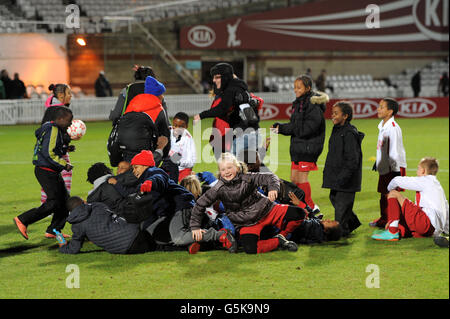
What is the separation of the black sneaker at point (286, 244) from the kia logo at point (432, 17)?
113ft

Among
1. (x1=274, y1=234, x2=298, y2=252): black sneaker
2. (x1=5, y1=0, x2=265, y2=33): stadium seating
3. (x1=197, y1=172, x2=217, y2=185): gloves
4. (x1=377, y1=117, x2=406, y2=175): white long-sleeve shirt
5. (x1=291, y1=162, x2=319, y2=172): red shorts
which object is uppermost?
(x1=5, y1=0, x2=265, y2=33): stadium seating

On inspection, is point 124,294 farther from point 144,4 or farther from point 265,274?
point 144,4

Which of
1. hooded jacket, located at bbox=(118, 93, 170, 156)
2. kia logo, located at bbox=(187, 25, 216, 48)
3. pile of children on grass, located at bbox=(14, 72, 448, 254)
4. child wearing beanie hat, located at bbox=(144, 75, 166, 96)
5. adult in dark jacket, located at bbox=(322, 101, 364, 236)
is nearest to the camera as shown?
pile of children on grass, located at bbox=(14, 72, 448, 254)

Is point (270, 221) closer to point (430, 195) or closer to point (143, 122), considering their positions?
point (430, 195)

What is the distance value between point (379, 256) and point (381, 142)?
1732mm

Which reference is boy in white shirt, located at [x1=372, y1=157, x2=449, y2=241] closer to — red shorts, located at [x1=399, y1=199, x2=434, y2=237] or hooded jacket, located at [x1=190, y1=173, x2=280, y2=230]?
red shorts, located at [x1=399, y1=199, x2=434, y2=237]

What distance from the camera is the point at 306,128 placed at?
779 centimetres

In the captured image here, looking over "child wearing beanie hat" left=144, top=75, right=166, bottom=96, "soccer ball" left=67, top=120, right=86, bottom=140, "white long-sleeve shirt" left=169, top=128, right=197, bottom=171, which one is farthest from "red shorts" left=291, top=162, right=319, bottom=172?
"soccer ball" left=67, top=120, right=86, bottom=140

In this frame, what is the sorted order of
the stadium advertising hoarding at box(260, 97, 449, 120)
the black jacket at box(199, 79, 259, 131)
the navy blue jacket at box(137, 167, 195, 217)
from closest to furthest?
the navy blue jacket at box(137, 167, 195, 217) < the black jacket at box(199, 79, 259, 131) < the stadium advertising hoarding at box(260, 97, 449, 120)

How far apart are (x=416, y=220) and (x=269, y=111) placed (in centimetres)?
1905

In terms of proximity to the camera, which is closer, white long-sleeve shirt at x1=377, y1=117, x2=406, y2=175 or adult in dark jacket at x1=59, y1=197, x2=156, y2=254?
adult in dark jacket at x1=59, y1=197, x2=156, y2=254

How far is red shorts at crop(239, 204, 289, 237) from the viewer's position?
20.8 feet

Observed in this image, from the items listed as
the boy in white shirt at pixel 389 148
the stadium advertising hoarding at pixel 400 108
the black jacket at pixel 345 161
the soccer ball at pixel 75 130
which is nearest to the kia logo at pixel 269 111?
the stadium advertising hoarding at pixel 400 108

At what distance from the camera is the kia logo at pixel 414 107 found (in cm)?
2686
